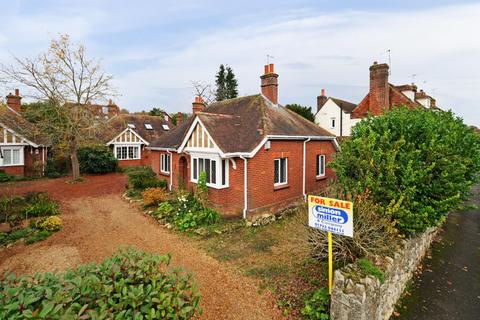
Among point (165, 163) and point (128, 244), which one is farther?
point (165, 163)

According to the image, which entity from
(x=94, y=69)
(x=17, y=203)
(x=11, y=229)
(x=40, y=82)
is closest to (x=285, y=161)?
(x=11, y=229)

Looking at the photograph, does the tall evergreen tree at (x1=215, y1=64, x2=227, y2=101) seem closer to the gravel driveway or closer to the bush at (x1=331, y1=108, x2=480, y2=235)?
the gravel driveway

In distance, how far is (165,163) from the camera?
19.0 meters

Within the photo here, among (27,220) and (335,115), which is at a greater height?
(335,115)

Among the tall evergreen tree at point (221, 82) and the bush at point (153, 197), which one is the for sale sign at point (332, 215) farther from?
the tall evergreen tree at point (221, 82)

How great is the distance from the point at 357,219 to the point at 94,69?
2302 centimetres

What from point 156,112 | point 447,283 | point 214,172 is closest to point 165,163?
point 214,172

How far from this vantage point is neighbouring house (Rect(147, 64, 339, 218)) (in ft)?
41.6

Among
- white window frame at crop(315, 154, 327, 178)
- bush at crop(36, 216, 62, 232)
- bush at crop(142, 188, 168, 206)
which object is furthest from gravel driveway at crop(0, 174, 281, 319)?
white window frame at crop(315, 154, 327, 178)

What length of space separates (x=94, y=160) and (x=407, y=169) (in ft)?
89.9

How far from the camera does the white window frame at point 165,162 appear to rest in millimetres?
18639

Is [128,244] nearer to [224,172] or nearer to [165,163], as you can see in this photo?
[224,172]

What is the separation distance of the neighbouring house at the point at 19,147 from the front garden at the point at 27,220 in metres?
12.3

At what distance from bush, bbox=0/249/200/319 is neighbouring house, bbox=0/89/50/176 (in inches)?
994
